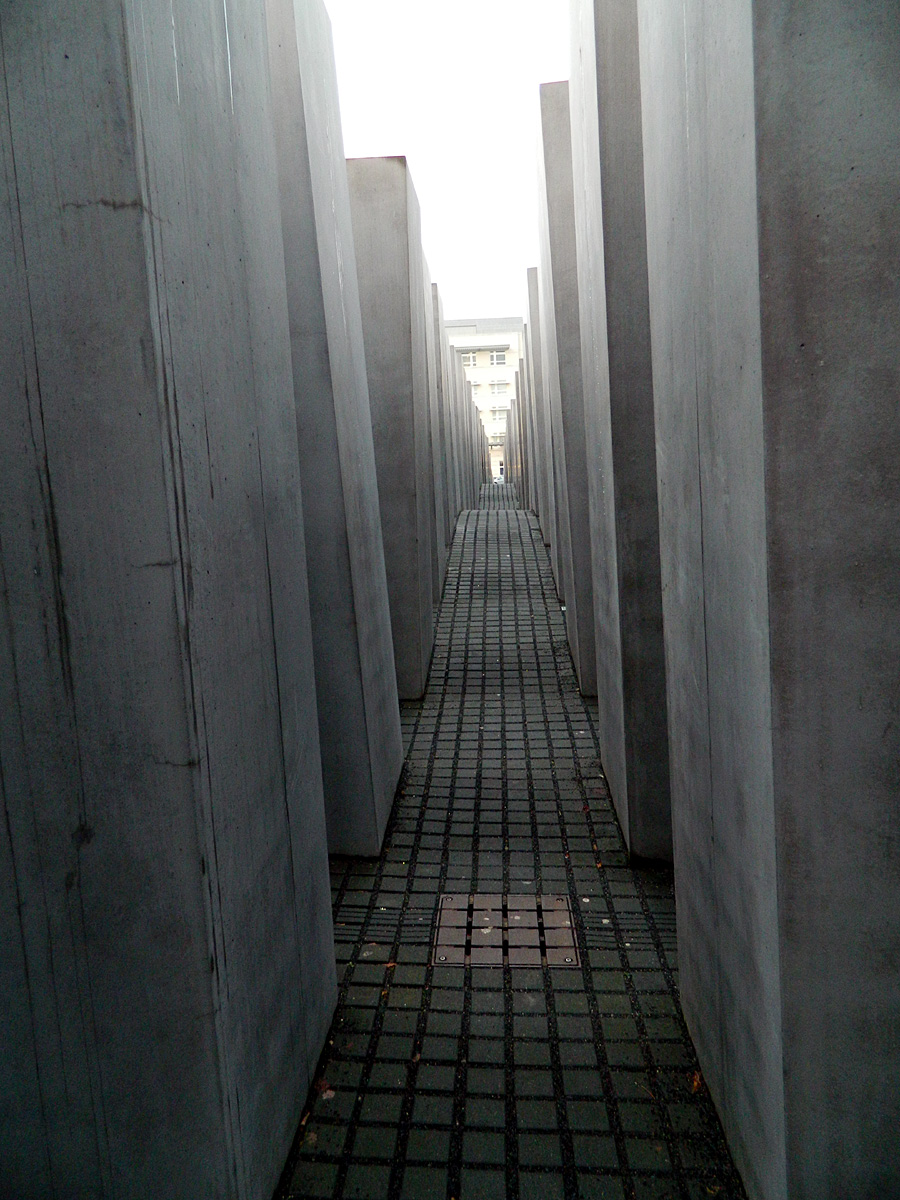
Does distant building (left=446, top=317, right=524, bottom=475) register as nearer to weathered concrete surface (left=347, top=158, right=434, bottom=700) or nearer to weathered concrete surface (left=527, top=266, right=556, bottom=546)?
weathered concrete surface (left=527, top=266, right=556, bottom=546)

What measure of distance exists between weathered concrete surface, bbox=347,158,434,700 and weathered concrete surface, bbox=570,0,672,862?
3.00 m

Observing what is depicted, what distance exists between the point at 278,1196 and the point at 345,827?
100 inches

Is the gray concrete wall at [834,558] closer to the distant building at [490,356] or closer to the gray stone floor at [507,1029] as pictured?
the gray stone floor at [507,1029]

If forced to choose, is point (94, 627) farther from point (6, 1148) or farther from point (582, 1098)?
point (582, 1098)

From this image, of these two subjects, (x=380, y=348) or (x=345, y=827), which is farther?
(x=380, y=348)

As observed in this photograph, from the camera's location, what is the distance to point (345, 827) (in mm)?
5301

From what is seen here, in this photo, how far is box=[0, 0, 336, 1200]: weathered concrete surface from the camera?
86.3 inches

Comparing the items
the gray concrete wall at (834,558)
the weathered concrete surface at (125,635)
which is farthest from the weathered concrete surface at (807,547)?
the weathered concrete surface at (125,635)

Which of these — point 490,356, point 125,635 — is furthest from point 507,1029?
point 490,356

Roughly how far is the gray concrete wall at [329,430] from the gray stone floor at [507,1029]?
553 mm

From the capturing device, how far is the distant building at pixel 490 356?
68562 mm

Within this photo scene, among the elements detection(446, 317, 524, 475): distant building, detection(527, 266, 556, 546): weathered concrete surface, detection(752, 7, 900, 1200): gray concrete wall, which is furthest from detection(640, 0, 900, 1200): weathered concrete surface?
detection(446, 317, 524, 475): distant building

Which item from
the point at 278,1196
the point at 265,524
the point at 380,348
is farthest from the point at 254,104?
the point at 380,348

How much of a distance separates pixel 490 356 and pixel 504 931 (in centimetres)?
7012
